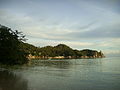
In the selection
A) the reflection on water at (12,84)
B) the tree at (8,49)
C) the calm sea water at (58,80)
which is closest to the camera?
the reflection on water at (12,84)

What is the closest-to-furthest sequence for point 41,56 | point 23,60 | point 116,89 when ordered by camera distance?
point 116,89
point 23,60
point 41,56

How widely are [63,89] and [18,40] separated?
16.6 metres

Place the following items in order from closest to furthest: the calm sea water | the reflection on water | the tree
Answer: the reflection on water → the calm sea water → the tree

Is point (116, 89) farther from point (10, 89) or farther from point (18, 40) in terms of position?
point (18, 40)

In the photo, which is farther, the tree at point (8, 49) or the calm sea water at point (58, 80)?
the tree at point (8, 49)

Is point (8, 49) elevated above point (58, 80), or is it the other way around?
point (8, 49)

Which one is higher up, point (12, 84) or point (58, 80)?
point (12, 84)

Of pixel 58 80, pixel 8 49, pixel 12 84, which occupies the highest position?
pixel 8 49

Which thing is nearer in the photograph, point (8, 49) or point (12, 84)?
point (12, 84)

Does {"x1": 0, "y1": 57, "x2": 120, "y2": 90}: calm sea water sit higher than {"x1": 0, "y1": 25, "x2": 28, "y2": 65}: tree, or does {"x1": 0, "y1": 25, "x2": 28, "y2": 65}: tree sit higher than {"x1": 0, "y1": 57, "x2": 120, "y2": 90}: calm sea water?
{"x1": 0, "y1": 25, "x2": 28, "y2": 65}: tree

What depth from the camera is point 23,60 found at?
1319 inches

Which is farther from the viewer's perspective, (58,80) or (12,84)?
(58,80)

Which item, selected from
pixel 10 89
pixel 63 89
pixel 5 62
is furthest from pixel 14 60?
pixel 63 89

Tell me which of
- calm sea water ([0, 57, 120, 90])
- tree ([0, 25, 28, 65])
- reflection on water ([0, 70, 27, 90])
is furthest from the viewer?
tree ([0, 25, 28, 65])
